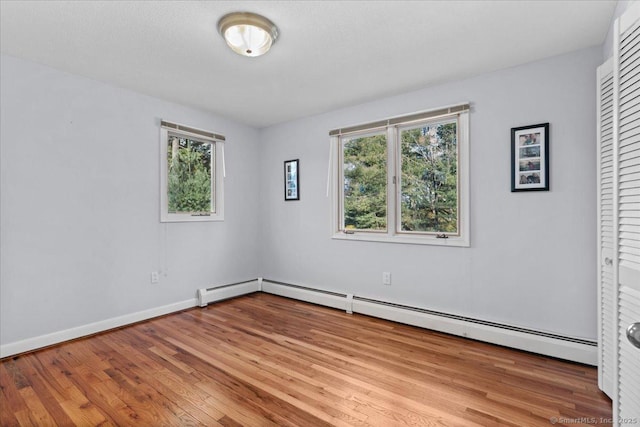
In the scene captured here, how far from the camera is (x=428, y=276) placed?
3145 millimetres

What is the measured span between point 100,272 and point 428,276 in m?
3.14

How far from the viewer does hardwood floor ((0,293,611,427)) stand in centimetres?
178

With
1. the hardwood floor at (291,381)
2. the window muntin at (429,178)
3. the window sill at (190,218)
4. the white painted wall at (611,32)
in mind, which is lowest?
the hardwood floor at (291,381)

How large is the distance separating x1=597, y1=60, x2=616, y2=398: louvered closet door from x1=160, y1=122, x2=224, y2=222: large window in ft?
12.1

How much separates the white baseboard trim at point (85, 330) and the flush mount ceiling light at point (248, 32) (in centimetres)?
274

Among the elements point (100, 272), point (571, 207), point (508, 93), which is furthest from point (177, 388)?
point (508, 93)

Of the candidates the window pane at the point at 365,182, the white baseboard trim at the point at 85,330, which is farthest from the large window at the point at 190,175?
the window pane at the point at 365,182

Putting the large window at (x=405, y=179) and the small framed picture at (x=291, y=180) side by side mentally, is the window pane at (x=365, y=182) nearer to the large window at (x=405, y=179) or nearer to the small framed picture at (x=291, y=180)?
the large window at (x=405, y=179)

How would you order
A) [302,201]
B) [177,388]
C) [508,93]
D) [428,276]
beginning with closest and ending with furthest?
[177,388], [508,93], [428,276], [302,201]

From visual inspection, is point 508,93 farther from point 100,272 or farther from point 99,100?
point 100,272

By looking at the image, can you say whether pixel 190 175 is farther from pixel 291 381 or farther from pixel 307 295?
pixel 291 381

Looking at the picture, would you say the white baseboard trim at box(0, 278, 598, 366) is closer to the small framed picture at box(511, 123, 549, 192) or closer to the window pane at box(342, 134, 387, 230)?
the window pane at box(342, 134, 387, 230)

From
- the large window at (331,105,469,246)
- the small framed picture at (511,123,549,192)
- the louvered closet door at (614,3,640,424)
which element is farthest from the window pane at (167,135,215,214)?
the louvered closet door at (614,3,640,424)

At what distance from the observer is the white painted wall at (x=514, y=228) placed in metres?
2.41
